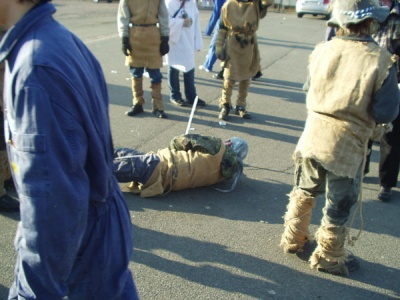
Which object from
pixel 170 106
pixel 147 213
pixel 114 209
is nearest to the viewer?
pixel 114 209

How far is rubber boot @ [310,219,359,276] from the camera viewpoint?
2986 mm

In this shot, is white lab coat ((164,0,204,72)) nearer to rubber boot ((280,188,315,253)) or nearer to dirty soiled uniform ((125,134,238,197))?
dirty soiled uniform ((125,134,238,197))

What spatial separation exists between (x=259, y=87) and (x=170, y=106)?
2.12 metres

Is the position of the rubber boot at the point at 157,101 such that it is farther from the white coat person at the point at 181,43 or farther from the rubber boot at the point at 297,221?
the rubber boot at the point at 297,221

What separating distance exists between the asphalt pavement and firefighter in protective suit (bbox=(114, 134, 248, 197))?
4.6 inches

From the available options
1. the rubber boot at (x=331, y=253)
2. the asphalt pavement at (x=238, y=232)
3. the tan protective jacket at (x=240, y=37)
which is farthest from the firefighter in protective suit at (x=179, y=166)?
the tan protective jacket at (x=240, y=37)

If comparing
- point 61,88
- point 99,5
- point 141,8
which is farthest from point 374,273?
point 99,5

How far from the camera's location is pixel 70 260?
1317mm

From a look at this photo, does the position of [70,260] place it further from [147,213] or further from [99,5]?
[99,5]

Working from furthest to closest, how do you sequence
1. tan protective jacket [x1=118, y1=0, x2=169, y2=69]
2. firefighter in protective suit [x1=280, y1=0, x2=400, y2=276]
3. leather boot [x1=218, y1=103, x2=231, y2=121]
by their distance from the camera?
leather boot [x1=218, y1=103, x2=231, y2=121] < tan protective jacket [x1=118, y1=0, x2=169, y2=69] < firefighter in protective suit [x1=280, y1=0, x2=400, y2=276]

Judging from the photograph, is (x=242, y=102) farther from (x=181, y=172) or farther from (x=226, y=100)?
(x=181, y=172)

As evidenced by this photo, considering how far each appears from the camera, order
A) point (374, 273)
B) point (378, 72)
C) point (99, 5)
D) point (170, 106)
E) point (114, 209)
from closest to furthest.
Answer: point (114, 209), point (378, 72), point (374, 273), point (170, 106), point (99, 5)

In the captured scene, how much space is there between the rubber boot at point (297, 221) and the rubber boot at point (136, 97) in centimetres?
333

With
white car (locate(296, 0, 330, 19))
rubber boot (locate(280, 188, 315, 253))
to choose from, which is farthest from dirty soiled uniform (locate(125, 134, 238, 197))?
white car (locate(296, 0, 330, 19))
